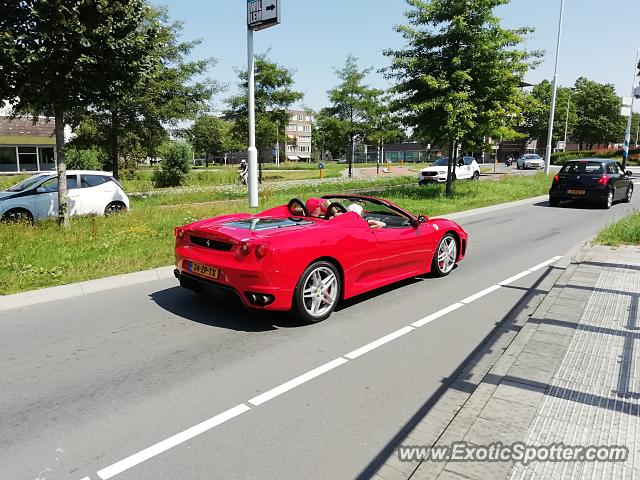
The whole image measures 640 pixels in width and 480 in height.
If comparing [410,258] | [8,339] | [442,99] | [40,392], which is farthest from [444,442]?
[442,99]

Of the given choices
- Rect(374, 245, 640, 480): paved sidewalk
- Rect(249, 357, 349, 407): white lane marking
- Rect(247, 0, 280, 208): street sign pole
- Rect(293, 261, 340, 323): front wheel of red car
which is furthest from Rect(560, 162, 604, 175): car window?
Rect(249, 357, 349, 407): white lane marking

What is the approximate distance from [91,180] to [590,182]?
15.5m

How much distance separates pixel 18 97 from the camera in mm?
9305

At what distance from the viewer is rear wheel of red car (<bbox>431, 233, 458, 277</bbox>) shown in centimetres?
689

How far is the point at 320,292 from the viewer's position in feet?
16.5

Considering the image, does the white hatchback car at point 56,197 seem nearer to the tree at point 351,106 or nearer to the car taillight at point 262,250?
the car taillight at point 262,250

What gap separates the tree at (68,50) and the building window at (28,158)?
3453 cm

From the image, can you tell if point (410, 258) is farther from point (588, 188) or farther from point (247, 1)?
point (588, 188)

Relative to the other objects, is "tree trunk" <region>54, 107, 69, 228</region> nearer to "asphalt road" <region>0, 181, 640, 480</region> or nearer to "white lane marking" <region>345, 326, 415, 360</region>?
"asphalt road" <region>0, 181, 640, 480</region>

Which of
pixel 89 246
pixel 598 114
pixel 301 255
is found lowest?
pixel 89 246

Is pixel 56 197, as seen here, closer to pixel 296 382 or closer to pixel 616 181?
pixel 296 382


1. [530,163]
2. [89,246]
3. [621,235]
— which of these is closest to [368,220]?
[89,246]

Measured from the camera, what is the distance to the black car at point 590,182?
615 inches

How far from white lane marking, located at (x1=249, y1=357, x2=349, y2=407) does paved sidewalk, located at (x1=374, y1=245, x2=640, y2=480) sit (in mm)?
956
